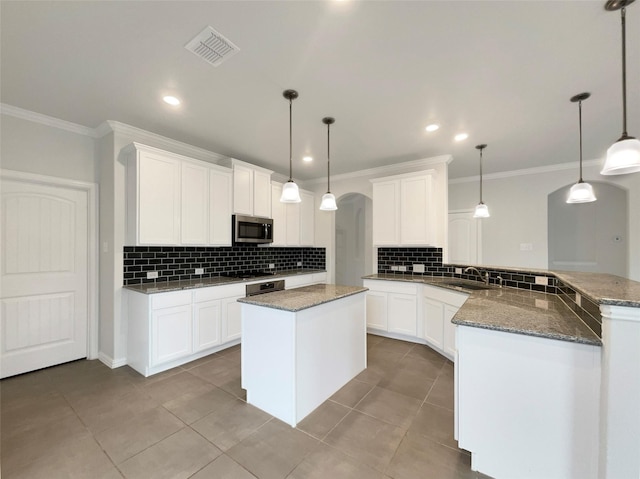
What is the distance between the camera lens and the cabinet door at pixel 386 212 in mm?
4031

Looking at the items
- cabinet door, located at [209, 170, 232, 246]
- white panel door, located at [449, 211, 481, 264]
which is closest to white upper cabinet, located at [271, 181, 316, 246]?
cabinet door, located at [209, 170, 232, 246]

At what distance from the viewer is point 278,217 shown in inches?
181

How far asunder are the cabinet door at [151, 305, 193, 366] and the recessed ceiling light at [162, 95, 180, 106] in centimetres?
209

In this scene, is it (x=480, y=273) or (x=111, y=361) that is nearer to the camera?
(x=111, y=361)

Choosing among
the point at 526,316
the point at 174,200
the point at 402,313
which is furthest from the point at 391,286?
the point at 174,200

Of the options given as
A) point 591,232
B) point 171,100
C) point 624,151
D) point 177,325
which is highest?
point 171,100

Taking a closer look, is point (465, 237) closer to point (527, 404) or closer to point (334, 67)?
point (527, 404)

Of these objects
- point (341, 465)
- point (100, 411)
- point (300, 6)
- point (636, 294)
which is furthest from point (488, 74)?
point (100, 411)

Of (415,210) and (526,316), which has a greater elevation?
(415,210)

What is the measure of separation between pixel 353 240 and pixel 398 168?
2658mm

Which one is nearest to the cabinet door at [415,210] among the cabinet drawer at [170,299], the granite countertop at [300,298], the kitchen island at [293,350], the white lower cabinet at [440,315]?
the white lower cabinet at [440,315]

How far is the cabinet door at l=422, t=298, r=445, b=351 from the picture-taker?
Answer: 3.19 metres

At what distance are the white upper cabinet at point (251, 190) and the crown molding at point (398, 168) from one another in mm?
1465

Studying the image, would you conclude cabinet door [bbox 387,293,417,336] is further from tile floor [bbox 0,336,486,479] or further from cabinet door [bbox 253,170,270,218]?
cabinet door [bbox 253,170,270,218]
